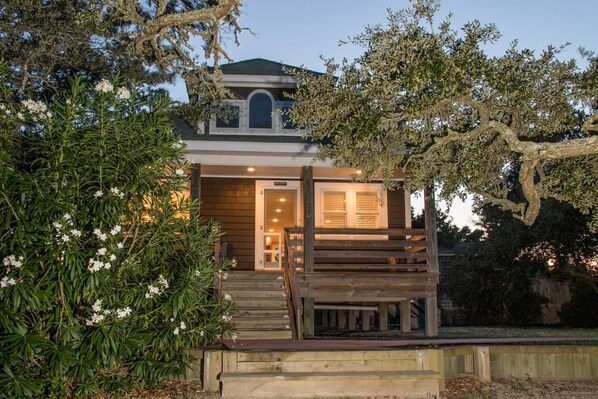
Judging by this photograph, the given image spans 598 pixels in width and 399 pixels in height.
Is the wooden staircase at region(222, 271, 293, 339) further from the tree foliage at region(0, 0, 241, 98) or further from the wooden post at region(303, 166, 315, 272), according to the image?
the tree foliage at region(0, 0, 241, 98)

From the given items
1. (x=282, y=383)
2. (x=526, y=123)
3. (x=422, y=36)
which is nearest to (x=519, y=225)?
(x=526, y=123)

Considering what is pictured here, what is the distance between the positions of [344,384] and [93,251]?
9.83ft

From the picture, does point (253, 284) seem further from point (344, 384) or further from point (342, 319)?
point (344, 384)

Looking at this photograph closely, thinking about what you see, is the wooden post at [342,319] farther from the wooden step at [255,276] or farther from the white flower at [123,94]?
the white flower at [123,94]

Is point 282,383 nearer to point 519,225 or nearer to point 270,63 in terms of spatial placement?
point 270,63

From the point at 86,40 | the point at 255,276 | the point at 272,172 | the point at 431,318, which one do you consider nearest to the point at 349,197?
the point at 272,172

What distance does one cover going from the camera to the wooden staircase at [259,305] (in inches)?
407

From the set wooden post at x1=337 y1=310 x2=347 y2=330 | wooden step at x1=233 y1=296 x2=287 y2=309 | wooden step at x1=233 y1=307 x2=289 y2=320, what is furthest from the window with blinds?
wooden step at x1=233 y1=307 x2=289 y2=320

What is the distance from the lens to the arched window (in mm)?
12820

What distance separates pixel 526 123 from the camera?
917 cm

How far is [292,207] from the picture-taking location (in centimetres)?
1407

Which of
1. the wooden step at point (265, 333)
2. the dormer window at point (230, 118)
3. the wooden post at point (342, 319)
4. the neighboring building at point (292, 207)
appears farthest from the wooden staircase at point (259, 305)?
the wooden post at point (342, 319)

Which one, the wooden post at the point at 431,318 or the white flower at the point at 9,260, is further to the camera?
the wooden post at the point at 431,318

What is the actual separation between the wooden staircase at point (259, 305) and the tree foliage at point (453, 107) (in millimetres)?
3001
